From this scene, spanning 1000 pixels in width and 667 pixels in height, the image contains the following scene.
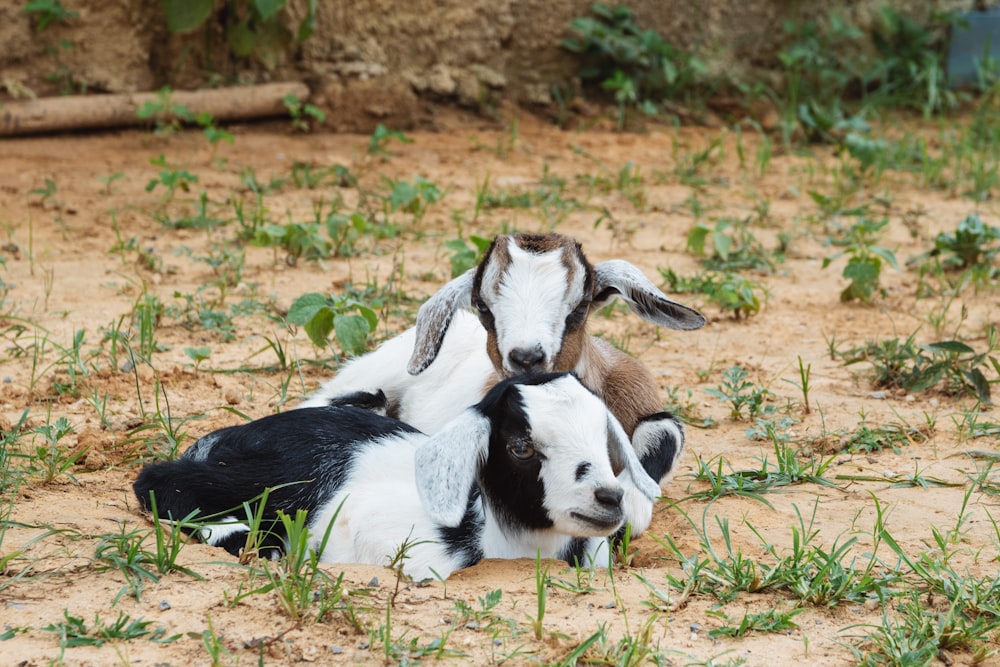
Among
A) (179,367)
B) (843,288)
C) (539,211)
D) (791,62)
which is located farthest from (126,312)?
(791,62)

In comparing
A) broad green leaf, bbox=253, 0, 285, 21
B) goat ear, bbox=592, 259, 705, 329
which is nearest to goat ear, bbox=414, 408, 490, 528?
goat ear, bbox=592, 259, 705, 329

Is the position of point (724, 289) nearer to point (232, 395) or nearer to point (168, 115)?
point (232, 395)

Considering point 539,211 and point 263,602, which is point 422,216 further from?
point 263,602

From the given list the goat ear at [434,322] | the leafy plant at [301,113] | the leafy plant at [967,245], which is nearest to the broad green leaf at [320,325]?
the goat ear at [434,322]

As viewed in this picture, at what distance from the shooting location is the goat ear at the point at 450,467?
321cm

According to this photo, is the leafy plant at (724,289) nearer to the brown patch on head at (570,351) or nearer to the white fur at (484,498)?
the brown patch on head at (570,351)

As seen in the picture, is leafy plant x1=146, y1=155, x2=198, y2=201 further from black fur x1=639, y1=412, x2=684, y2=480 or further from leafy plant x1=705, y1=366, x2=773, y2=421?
black fur x1=639, y1=412, x2=684, y2=480

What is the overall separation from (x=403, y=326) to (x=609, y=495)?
2563 millimetres

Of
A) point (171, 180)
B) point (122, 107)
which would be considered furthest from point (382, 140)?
point (171, 180)

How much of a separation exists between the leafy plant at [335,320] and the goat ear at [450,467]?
1.47 metres

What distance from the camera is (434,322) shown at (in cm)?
428

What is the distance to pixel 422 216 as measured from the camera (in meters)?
7.33

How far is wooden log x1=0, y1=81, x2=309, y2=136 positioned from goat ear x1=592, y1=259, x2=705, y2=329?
5.20 m

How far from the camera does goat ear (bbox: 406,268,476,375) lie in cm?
425
